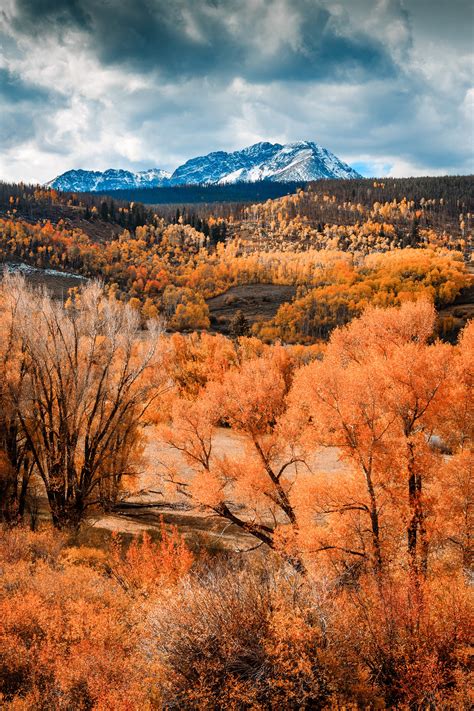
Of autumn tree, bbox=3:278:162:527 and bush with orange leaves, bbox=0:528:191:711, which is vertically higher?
autumn tree, bbox=3:278:162:527

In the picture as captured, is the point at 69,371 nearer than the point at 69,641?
No

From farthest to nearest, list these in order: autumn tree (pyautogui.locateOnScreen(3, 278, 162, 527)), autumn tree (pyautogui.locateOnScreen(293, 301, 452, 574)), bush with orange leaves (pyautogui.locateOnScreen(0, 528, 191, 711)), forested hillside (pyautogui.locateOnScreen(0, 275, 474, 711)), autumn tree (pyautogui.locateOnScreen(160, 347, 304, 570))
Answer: autumn tree (pyautogui.locateOnScreen(160, 347, 304, 570))
autumn tree (pyautogui.locateOnScreen(3, 278, 162, 527))
autumn tree (pyautogui.locateOnScreen(293, 301, 452, 574))
forested hillside (pyautogui.locateOnScreen(0, 275, 474, 711))
bush with orange leaves (pyautogui.locateOnScreen(0, 528, 191, 711))

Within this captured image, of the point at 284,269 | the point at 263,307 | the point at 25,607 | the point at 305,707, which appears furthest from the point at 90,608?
the point at 284,269

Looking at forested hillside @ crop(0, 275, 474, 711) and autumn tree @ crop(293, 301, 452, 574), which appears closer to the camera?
forested hillside @ crop(0, 275, 474, 711)

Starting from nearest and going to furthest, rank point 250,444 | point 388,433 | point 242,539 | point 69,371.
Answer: point 388,433 → point 69,371 → point 250,444 → point 242,539

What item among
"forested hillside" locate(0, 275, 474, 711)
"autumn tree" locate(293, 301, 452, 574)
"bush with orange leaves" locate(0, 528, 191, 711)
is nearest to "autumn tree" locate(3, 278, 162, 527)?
"forested hillside" locate(0, 275, 474, 711)

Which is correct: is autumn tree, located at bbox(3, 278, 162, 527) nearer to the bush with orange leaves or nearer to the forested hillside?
the forested hillside

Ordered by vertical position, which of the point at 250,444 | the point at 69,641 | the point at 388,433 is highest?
the point at 388,433

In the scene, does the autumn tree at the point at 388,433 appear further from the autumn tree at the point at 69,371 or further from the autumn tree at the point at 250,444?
the autumn tree at the point at 69,371

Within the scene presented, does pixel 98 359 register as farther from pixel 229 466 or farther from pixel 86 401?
pixel 229 466

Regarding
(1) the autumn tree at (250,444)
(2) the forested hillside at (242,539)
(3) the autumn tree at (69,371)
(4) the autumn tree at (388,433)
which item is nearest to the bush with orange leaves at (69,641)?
(2) the forested hillside at (242,539)

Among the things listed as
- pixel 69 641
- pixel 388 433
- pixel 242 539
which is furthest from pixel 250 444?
pixel 69 641

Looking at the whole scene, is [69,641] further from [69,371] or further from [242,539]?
[242,539]

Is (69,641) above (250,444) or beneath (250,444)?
beneath
